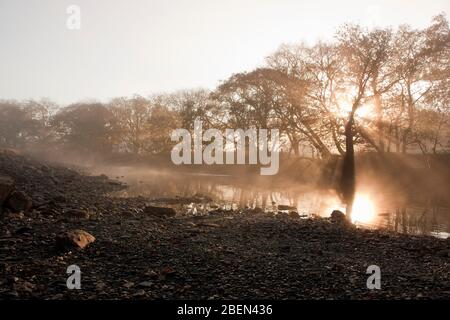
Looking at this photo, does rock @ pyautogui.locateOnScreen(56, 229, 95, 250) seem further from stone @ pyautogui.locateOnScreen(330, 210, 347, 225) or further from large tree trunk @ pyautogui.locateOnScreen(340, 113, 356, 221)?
large tree trunk @ pyautogui.locateOnScreen(340, 113, 356, 221)

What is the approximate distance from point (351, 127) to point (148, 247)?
96.7 ft

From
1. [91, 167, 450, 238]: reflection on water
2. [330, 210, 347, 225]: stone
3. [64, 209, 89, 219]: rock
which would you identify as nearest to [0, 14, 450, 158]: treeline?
[91, 167, 450, 238]: reflection on water

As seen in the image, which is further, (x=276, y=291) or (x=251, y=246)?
(x=251, y=246)

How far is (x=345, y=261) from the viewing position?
34.5 feet

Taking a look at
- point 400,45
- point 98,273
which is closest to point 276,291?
point 98,273

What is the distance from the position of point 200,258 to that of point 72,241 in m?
3.77

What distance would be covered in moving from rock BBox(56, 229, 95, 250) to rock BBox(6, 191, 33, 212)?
16.5 ft

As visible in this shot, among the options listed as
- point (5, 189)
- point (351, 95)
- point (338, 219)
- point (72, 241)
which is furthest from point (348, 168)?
point (72, 241)

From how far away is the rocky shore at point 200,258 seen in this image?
7883mm

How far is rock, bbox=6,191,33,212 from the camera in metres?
14.2

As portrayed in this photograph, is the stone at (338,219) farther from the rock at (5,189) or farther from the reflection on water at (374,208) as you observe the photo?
the rock at (5,189)

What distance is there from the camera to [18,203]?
47.3ft

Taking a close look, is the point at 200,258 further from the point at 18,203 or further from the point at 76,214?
the point at 18,203
